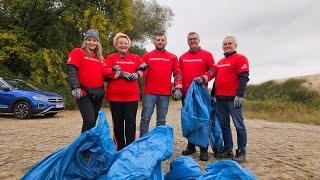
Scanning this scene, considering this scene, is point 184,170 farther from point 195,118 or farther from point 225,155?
point 225,155

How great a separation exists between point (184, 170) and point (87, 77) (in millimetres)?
2170

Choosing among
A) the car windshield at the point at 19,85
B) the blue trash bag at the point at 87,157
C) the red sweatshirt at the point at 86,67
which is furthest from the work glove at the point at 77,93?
the car windshield at the point at 19,85

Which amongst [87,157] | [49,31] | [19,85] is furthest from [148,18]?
[87,157]

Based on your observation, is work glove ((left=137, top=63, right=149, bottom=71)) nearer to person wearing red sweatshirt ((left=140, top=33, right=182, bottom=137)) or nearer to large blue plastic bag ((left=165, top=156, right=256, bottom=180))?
person wearing red sweatshirt ((left=140, top=33, right=182, bottom=137))

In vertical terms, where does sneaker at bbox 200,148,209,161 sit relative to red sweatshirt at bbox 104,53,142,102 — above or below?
below

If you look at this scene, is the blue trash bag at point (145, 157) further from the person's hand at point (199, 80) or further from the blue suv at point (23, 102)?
the blue suv at point (23, 102)

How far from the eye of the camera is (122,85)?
6.50m

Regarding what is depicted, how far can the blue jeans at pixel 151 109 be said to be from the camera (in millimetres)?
7035

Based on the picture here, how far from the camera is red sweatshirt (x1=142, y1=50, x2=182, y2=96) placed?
705 cm

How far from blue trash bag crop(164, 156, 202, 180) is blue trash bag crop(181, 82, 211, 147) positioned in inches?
90.0

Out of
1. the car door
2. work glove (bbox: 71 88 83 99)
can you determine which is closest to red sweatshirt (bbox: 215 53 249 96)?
work glove (bbox: 71 88 83 99)

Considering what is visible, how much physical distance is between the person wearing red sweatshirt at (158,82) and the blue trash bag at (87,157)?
2.36 m

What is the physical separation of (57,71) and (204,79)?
58.8 feet

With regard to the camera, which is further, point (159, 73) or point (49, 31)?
point (49, 31)
